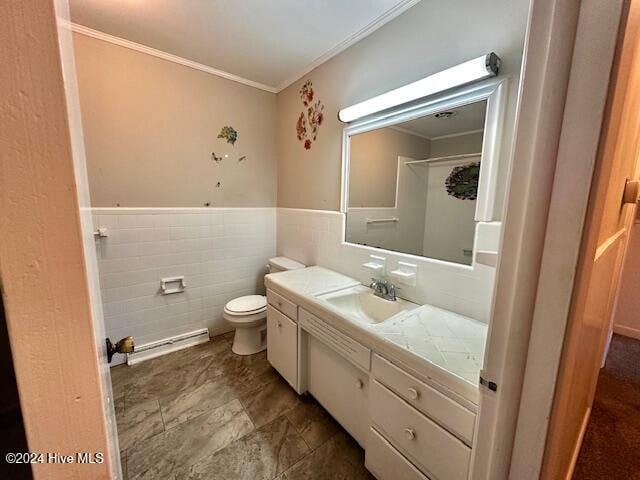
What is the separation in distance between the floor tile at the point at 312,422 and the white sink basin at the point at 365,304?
65 centimetres

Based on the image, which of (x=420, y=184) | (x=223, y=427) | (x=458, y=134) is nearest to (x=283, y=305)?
(x=223, y=427)

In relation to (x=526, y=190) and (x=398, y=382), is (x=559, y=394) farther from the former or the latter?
(x=398, y=382)

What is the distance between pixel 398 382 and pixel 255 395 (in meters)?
1.13

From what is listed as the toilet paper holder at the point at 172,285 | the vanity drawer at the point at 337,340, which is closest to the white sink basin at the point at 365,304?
the vanity drawer at the point at 337,340

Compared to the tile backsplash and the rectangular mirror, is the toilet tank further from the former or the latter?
the rectangular mirror

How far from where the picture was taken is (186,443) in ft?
4.51

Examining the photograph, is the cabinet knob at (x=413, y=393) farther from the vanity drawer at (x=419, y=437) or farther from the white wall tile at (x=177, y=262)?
the white wall tile at (x=177, y=262)

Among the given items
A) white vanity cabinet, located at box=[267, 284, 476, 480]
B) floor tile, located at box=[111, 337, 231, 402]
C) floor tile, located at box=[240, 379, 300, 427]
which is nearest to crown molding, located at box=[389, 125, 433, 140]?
white vanity cabinet, located at box=[267, 284, 476, 480]

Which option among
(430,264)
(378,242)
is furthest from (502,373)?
(378,242)

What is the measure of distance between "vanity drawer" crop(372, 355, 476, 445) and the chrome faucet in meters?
0.49

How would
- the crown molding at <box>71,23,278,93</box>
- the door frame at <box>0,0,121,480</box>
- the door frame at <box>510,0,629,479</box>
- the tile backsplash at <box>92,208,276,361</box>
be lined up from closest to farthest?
the door frame at <box>0,0,121,480</box>, the door frame at <box>510,0,629,479</box>, the crown molding at <box>71,23,278,93</box>, the tile backsplash at <box>92,208,276,361</box>

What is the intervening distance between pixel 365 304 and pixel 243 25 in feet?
6.22

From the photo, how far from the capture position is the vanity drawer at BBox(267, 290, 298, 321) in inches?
60.7

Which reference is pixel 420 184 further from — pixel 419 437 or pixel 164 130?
pixel 164 130
